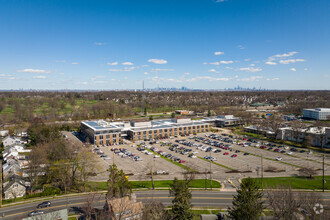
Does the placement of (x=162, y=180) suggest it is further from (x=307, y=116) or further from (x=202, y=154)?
(x=307, y=116)

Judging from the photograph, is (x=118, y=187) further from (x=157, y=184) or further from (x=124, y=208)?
(x=157, y=184)

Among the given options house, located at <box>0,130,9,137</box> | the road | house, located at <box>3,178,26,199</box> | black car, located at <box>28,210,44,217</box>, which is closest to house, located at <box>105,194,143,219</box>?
the road

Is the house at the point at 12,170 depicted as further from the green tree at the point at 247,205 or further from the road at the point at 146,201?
the green tree at the point at 247,205

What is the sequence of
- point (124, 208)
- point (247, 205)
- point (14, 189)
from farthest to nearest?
point (14, 189), point (124, 208), point (247, 205)

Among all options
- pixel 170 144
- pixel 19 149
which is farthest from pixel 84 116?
pixel 170 144

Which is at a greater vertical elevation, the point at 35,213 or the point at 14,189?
the point at 14,189

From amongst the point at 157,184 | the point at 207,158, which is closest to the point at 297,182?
the point at 207,158

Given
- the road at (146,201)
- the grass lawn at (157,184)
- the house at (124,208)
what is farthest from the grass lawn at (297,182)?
the house at (124,208)

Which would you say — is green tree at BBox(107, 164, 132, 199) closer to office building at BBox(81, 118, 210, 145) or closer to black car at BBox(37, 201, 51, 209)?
black car at BBox(37, 201, 51, 209)
